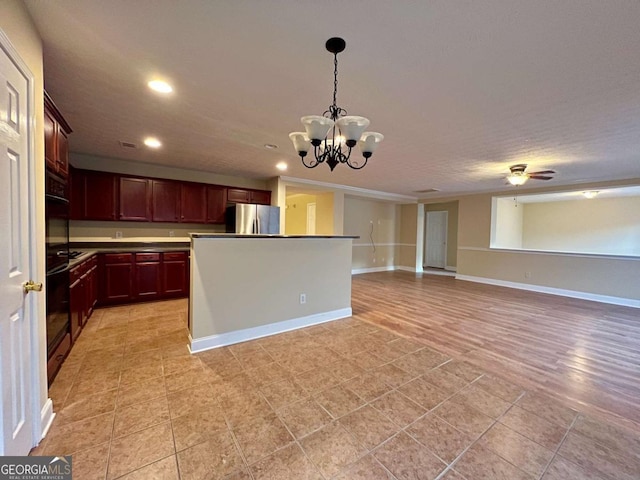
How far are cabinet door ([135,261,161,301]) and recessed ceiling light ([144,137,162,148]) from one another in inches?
73.0

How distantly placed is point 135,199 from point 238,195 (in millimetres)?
1779

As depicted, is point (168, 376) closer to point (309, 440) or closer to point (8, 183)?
point (309, 440)

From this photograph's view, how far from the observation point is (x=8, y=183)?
121 centimetres

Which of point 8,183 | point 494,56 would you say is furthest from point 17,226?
point 494,56

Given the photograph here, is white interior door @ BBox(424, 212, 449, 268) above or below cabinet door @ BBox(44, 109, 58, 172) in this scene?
below

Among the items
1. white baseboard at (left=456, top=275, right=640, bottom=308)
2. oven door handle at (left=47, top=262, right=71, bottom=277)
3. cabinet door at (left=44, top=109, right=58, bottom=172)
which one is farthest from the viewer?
white baseboard at (left=456, top=275, right=640, bottom=308)

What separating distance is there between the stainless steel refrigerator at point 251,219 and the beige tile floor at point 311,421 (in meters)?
2.78

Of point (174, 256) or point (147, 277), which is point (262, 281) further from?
point (147, 277)

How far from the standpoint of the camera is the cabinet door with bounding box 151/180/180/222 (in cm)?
471

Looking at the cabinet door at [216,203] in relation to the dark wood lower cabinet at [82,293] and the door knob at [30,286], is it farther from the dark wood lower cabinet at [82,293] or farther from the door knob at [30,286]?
the door knob at [30,286]

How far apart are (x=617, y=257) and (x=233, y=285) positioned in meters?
6.97

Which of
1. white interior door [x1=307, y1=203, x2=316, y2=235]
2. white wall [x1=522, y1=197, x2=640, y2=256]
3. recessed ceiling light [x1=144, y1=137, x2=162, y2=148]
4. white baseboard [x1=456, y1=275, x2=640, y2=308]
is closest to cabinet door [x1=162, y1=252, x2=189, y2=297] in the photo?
recessed ceiling light [x1=144, y1=137, x2=162, y2=148]

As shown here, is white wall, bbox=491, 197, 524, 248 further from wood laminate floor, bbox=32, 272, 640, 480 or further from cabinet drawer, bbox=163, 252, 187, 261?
cabinet drawer, bbox=163, 252, 187, 261

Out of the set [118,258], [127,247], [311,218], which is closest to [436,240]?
[311,218]
